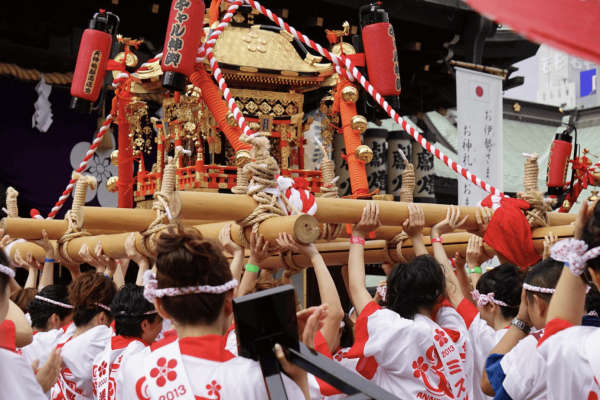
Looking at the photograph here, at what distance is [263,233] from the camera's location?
8.16ft

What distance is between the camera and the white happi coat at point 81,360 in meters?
2.92

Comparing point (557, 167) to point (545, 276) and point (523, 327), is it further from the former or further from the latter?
point (545, 276)

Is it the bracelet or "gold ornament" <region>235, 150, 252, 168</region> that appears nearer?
the bracelet

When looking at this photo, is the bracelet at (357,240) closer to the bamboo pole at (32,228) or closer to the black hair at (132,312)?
the black hair at (132,312)

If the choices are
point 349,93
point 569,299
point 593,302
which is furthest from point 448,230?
point 349,93

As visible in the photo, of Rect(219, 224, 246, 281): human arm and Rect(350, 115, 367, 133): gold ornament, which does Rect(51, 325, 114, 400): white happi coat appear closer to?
Rect(219, 224, 246, 281): human arm

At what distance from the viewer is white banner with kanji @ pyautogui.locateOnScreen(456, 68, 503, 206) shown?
6.96 meters

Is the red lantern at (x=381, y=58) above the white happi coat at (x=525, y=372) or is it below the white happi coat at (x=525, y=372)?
above

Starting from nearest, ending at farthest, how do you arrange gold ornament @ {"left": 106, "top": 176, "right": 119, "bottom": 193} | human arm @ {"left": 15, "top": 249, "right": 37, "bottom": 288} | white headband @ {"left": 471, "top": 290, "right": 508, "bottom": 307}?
white headband @ {"left": 471, "top": 290, "right": 508, "bottom": 307}
human arm @ {"left": 15, "top": 249, "right": 37, "bottom": 288}
gold ornament @ {"left": 106, "top": 176, "right": 119, "bottom": 193}

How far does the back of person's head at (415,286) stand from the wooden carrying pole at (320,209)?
28 centimetres

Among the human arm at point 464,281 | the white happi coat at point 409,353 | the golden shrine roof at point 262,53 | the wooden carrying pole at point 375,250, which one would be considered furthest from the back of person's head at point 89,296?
the golden shrine roof at point 262,53

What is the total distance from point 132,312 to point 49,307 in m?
1.02

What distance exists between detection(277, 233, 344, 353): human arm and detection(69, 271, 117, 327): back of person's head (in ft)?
3.60

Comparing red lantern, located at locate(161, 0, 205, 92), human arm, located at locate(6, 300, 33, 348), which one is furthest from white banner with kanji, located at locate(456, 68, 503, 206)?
human arm, located at locate(6, 300, 33, 348)
